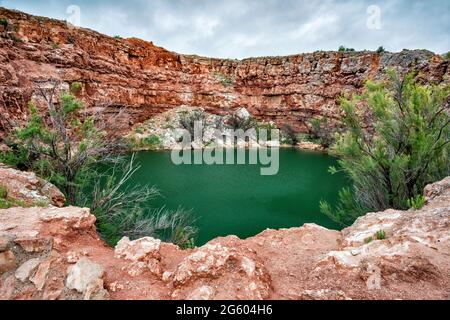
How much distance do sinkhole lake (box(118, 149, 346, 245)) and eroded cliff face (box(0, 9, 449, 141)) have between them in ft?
Answer: 23.2

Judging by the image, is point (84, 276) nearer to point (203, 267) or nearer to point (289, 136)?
point (203, 267)

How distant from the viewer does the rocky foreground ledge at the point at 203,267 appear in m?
2.27

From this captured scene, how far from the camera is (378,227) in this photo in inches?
159

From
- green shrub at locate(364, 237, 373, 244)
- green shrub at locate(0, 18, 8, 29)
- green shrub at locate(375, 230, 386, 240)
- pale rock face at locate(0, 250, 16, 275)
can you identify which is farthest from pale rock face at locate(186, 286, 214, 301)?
green shrub at locate(0, 18, 8, 29)

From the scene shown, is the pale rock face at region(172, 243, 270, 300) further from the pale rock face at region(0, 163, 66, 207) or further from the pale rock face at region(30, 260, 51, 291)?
the pale rock face at region(0, 163, 66, 207)

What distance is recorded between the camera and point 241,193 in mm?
14156

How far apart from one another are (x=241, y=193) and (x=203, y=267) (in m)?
11.6

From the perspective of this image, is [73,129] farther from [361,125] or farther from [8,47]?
[8,47]

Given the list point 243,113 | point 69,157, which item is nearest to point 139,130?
point 243,113

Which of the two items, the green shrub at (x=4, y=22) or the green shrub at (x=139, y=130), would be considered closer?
the green shrub at (x=4, y=22)

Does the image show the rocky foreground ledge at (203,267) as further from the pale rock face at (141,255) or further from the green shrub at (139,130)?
the green shrub at (139,130)

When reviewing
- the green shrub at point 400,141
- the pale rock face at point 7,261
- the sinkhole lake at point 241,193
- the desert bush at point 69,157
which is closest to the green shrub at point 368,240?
the green shrub at point 400,141

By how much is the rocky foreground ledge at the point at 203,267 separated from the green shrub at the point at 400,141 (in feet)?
11.3

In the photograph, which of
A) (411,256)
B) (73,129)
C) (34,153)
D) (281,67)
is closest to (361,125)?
(411,256)
